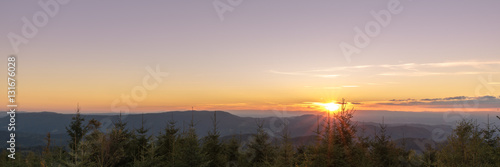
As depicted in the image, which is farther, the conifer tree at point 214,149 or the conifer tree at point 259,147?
the conifer tree at point 259,147

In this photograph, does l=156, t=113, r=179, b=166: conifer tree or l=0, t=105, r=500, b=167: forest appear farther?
l=156, t=113, r=179, b=166: conifer tree

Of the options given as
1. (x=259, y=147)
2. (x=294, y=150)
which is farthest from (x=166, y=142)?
(x=294, y=150)

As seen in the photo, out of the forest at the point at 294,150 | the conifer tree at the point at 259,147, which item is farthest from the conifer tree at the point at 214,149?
the conifer tree at the point at 259,147

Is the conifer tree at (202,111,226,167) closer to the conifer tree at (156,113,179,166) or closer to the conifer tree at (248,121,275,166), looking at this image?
the conifer tree at (156,113,179,166)

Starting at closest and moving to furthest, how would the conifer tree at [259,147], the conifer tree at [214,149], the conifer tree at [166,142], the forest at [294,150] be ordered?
the forest at [294,150], the conifer tree at [166,142], the conifer tree at [214,149], the conifer tree at [259,147]

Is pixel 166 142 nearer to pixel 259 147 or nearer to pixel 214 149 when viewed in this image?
pixel 214 149

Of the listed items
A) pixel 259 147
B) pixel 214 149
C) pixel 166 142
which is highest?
pixel 166 142

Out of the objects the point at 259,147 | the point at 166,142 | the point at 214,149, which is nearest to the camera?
the point at 166,142

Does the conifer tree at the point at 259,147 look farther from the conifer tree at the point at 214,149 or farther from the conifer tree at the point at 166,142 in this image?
the conifer tree at the point at 166,142

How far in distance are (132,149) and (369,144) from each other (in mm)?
20154

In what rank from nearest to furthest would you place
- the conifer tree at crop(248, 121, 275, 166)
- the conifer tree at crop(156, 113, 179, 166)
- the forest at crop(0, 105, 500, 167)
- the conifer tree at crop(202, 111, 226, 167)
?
the forest at crop(0, 105, 500, 167) → the conifer tree at crop(156, 113, 179, 166) → the conifer tree at crop(202, 111, 226, 167) → the conifer tree at crop(248, 121, 275, 166)

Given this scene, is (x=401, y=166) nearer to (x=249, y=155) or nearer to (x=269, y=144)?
Result: (x=269, y=144)

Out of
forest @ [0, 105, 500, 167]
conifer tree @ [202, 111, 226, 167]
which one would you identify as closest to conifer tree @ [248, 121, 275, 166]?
forest @ [0, 105, 500, 167]

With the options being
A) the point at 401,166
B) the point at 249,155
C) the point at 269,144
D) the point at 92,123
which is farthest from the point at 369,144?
the point at 92,123
